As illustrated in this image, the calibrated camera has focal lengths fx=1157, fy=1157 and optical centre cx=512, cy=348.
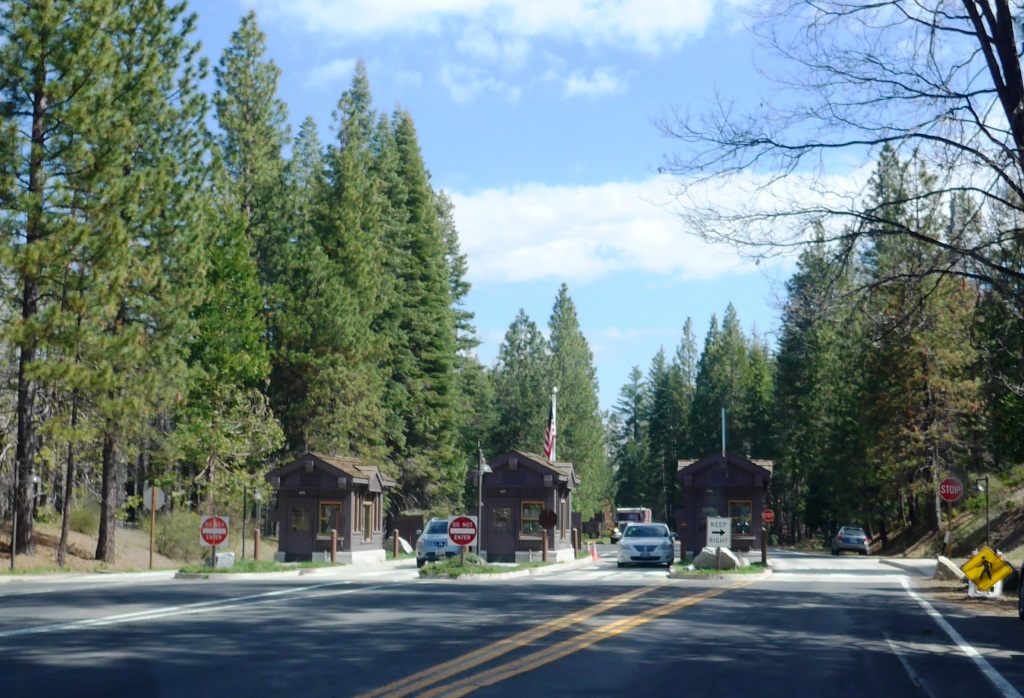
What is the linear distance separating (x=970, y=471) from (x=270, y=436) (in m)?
34.1

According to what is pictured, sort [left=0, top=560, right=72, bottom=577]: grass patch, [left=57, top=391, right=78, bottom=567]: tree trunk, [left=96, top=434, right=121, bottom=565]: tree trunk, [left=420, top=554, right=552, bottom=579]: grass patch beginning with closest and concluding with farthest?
[left=420, top=554, right=552, bottom=579]: grass patch, [left=0, top=560, right=72, bottom=577]: grass patch, [left=57, top=391, right=78, bottom=567]: tree trunk, [left=96, top=434, right=121, bottom=565]: tree trunk

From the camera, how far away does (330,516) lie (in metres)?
45.6

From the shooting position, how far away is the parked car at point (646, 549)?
133 feet

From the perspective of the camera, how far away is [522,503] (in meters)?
45.1

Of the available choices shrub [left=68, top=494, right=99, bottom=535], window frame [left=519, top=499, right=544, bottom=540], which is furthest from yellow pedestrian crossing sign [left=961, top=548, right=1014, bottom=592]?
shrub [left=68, top=494, right=99, bottom=535]

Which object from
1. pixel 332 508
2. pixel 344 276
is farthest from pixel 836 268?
pixel 344 276

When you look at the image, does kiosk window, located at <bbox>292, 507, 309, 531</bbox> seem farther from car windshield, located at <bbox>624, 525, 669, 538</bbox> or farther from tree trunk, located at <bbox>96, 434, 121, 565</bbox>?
car windshield, located at <bbox>624, 525, 669, 538</bbox>

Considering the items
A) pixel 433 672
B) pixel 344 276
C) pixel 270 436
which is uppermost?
pixel 344 276

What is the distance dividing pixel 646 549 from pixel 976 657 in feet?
87.7

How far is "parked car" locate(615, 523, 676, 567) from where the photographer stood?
4053 centimetres

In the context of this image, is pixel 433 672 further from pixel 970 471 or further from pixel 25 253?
pixel 970 471

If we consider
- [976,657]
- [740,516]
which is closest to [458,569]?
[740,516]

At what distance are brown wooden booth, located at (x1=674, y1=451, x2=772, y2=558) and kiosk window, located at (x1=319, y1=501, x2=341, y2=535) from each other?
43.8 ft

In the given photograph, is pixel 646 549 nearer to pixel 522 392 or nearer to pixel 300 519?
pixel 300 519
